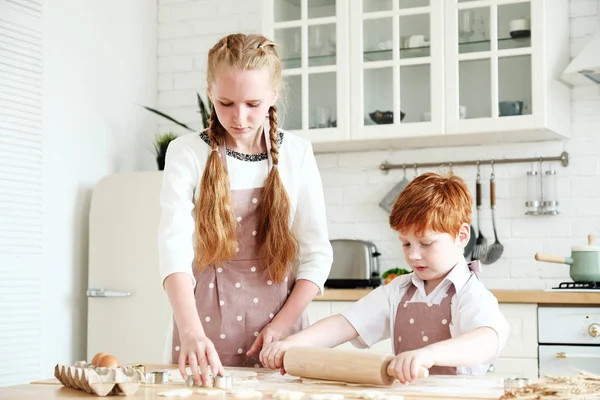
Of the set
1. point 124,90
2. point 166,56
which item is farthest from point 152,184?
point 166,56

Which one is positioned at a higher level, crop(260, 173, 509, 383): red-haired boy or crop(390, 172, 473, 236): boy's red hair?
crop(390, 172, 473, 236): boy's red hair

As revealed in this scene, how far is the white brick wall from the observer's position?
3502 millimetres

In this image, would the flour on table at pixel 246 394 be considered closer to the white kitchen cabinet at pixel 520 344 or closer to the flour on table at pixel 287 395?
the flour on table at pixel 287 395

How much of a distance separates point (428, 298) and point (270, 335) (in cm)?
34

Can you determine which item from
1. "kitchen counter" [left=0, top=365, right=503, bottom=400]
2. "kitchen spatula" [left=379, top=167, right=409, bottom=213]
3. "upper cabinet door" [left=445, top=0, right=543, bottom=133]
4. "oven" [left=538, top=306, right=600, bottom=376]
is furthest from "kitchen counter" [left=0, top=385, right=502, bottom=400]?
"kitchen spatula" [left=379, top=167, right=409, bottom=213]

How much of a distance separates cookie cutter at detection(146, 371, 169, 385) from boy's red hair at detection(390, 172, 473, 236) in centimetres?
58

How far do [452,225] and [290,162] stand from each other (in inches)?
14.8

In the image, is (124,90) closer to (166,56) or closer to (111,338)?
(166,56)

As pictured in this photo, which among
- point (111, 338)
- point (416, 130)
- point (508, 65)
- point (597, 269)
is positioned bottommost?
point (111, 338)

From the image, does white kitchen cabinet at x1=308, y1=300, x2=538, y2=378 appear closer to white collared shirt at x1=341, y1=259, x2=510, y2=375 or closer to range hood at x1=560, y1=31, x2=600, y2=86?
range hood at x1=560, y1=31, x2=600, y2=86

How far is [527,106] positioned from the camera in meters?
3.28

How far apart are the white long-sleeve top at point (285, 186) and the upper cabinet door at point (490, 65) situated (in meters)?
1.58

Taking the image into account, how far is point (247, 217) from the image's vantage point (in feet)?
6.09

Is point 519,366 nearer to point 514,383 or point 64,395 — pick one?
point 514,383
